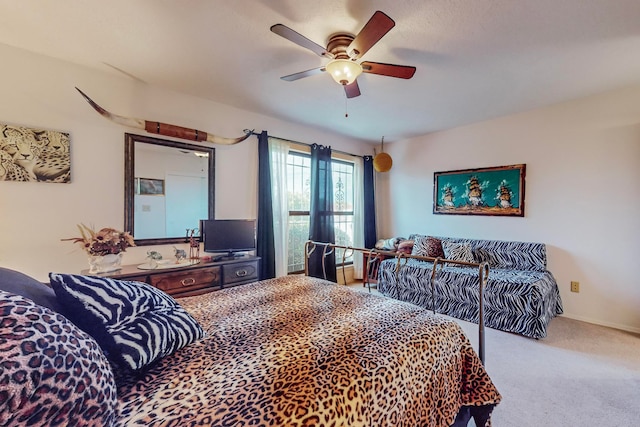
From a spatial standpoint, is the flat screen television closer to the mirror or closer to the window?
the mirror

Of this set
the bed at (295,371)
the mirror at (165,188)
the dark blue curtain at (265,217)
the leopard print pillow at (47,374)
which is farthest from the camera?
the dark blue curtain at (265,217)

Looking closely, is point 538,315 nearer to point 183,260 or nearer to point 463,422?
point 463,422

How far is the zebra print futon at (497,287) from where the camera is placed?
275 centimetres

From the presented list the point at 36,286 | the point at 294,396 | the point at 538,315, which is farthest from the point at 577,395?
the point at 36,286

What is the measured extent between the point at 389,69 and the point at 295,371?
6.44ft

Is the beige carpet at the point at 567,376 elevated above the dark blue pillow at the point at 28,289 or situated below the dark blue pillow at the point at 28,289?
below

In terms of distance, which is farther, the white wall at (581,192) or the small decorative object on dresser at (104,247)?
the white wall at (581,192)

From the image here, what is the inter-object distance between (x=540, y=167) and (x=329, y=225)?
2.83 meters

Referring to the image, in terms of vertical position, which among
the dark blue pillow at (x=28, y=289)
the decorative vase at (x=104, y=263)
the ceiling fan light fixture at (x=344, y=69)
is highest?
the ceiling fan light fixture at (x=344, y=69)

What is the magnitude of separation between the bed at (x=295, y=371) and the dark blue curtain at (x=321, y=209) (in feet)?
8.12

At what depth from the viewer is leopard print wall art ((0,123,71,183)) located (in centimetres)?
210

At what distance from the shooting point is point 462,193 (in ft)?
13.5

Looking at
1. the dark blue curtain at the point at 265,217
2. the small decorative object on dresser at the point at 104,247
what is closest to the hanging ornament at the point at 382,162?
the dark blue curtain at the point at 265,217

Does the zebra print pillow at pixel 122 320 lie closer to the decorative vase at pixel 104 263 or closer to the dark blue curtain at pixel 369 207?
the decorative vase at pixel 104 263
